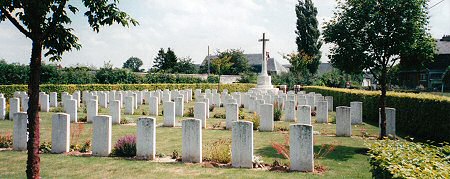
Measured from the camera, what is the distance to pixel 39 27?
4.96m

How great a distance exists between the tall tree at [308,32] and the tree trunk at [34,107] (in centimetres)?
5044

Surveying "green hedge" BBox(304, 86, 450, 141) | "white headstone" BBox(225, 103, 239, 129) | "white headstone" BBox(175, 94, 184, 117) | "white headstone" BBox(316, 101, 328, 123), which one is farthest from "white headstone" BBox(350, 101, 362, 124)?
"white headstone" BBox(175, 94, 184, 117)

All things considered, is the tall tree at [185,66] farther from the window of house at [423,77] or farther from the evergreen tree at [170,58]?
the window of house at [423,77]

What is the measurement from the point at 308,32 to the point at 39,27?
171ft

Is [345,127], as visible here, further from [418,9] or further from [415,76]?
[415,76]

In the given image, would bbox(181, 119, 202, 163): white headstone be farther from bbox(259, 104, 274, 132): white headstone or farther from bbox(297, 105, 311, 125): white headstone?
bbox(297, 105, 311, 125): white headstone

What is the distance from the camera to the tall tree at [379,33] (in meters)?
10.1

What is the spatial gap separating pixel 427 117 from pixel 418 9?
4.96m

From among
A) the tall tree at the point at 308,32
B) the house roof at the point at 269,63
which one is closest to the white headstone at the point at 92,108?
the tall tree at the point at 308,32

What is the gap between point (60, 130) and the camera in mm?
9352

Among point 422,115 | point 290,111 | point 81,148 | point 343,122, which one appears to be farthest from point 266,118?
point 81,148

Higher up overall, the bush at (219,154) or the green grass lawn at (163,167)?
the bush at (219,154)

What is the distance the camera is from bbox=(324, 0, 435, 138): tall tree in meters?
10.1

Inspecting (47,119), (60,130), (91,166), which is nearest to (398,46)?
(91,166)
